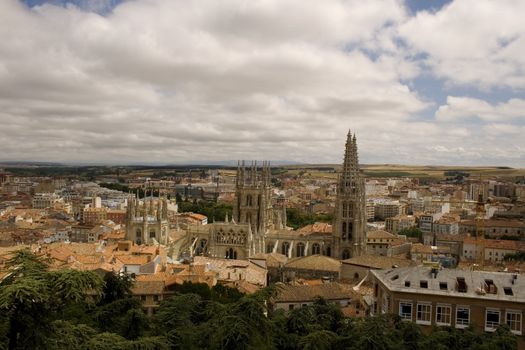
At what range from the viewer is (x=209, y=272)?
4516 centimetres

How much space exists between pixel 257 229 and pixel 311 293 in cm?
2942

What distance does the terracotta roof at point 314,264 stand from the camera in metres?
54.1

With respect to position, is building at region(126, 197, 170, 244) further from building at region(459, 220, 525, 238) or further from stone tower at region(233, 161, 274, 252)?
building at region(459, 220, 525, 238)

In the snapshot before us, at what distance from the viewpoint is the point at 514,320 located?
2800 centimetres

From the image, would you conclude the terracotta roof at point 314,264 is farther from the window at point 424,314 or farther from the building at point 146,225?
the window at point 424,314

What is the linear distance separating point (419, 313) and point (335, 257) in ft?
114

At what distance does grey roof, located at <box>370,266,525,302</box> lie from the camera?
93.8 ft

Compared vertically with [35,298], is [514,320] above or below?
below

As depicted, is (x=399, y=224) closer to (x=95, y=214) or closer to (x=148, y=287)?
(x=95, y=214)

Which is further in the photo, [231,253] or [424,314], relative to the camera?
[231,253]

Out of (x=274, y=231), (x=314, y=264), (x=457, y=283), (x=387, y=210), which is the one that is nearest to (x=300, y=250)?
(x=274, y=231)

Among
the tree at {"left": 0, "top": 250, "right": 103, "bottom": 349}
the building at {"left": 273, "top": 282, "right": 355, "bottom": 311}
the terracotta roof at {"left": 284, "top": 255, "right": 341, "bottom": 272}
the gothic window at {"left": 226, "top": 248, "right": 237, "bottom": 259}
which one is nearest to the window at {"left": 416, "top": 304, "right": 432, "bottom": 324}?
the building at {"left": 273, "top": 282, "right": 355, "bottom": 311}

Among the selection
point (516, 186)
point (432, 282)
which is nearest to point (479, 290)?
point (432, 282)

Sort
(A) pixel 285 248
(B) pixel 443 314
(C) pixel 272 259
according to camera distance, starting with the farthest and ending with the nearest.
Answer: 1. (A) pixel 285 248
2. (C) pixel 272 259
3. (B) pixel 443 314
